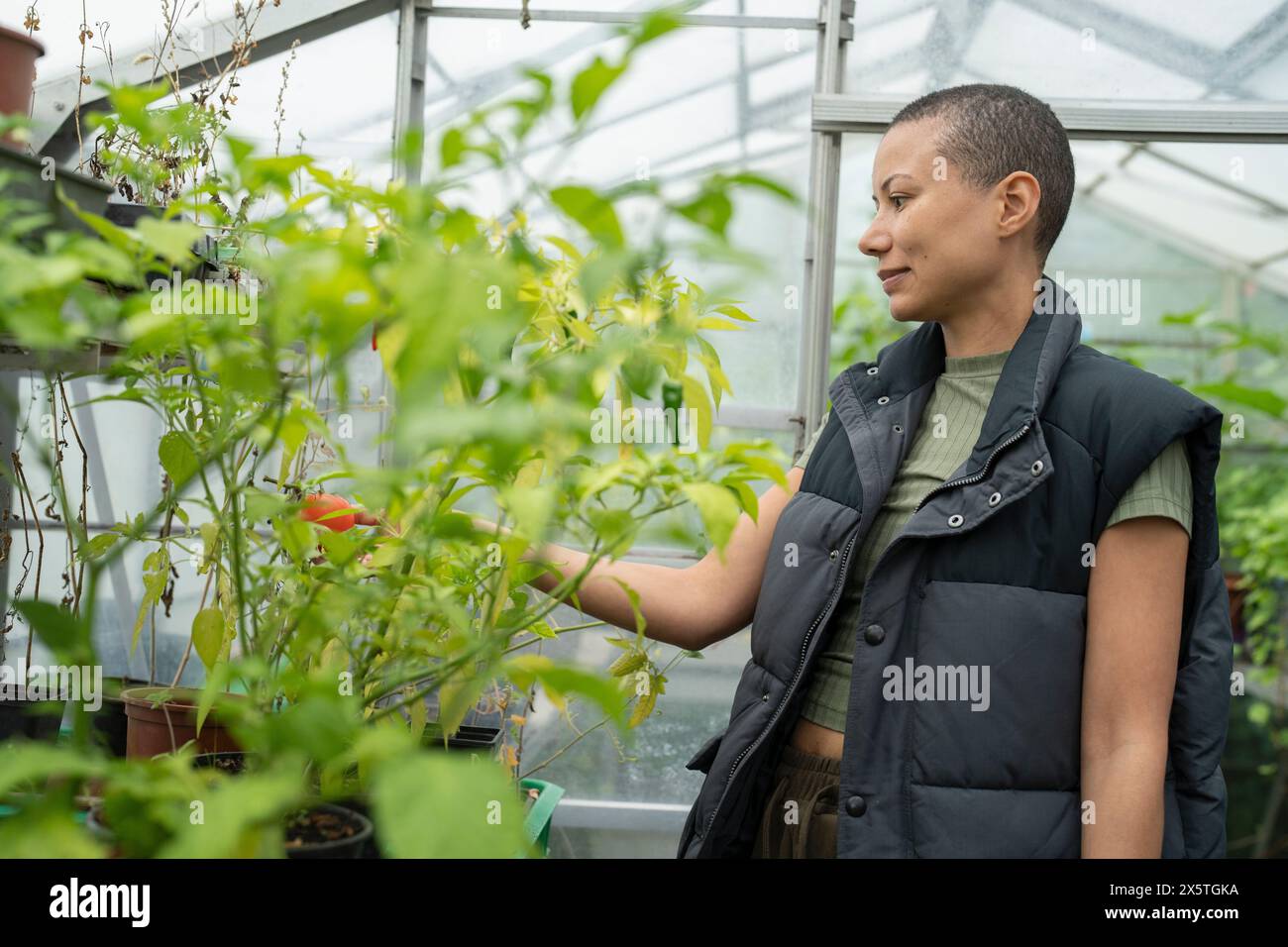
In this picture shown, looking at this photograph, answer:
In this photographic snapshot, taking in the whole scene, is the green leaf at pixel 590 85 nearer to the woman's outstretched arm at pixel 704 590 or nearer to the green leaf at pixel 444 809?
the green leaf at pixel 444 809

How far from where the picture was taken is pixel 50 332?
1.41ft

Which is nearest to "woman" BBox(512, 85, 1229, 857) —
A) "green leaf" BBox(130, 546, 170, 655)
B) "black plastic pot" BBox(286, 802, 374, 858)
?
"black plastic pot" BBox(286, 802, 374, 858)

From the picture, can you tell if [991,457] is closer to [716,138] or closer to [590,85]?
[590,85]

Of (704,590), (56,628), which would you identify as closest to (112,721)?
(704,590)

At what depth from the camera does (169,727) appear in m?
1.09

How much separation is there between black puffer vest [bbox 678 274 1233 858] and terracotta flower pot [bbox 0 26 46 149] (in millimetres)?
816

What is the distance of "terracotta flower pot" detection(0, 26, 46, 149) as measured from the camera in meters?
0.86

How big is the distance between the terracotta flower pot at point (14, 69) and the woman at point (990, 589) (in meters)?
0.54

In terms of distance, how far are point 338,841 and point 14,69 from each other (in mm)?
670

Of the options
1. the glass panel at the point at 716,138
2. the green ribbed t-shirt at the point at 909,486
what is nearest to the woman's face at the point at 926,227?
the green ribbed t-shirt at the point at 909,486

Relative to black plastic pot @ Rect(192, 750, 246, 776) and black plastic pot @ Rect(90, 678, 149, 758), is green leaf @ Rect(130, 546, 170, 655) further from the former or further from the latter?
black plastic pot @ Rect(192, 750, 246, 776)

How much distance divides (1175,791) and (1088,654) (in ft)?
0.52

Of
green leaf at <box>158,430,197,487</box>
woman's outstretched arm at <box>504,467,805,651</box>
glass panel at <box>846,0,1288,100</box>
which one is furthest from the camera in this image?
glass panel at <box>846,0,1288,100</box>

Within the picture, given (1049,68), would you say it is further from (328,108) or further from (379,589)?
(379,589)
